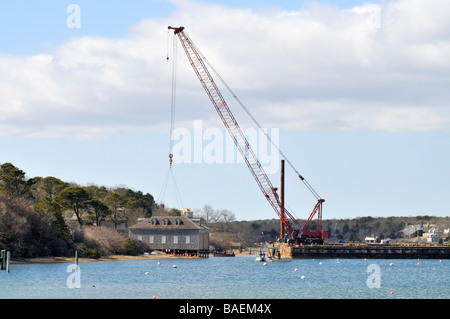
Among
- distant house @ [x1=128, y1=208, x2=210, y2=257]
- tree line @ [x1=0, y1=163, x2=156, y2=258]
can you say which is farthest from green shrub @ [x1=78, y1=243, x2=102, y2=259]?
distant house @ [x1=128, y1=208, x2=210, y2=257]

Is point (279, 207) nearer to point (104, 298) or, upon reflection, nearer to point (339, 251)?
point (339, 251)

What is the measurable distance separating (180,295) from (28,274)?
23802 mm

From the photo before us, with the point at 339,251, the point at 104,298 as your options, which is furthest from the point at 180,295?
the point at 339,251

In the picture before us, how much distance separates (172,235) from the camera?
14938 centimetres

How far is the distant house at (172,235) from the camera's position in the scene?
14825cm

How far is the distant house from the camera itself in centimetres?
14825

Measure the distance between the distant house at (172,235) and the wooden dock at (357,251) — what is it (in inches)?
658

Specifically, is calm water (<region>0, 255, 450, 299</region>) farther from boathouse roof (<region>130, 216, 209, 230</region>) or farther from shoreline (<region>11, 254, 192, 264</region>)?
boathouse roof (<region>130, 216, 209, 230</region>)

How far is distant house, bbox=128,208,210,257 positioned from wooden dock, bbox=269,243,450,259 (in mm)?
16702

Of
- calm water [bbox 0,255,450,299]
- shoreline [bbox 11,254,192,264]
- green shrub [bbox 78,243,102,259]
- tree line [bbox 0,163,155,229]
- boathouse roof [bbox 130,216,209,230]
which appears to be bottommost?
calm water [bbox 0,255,450,299]
